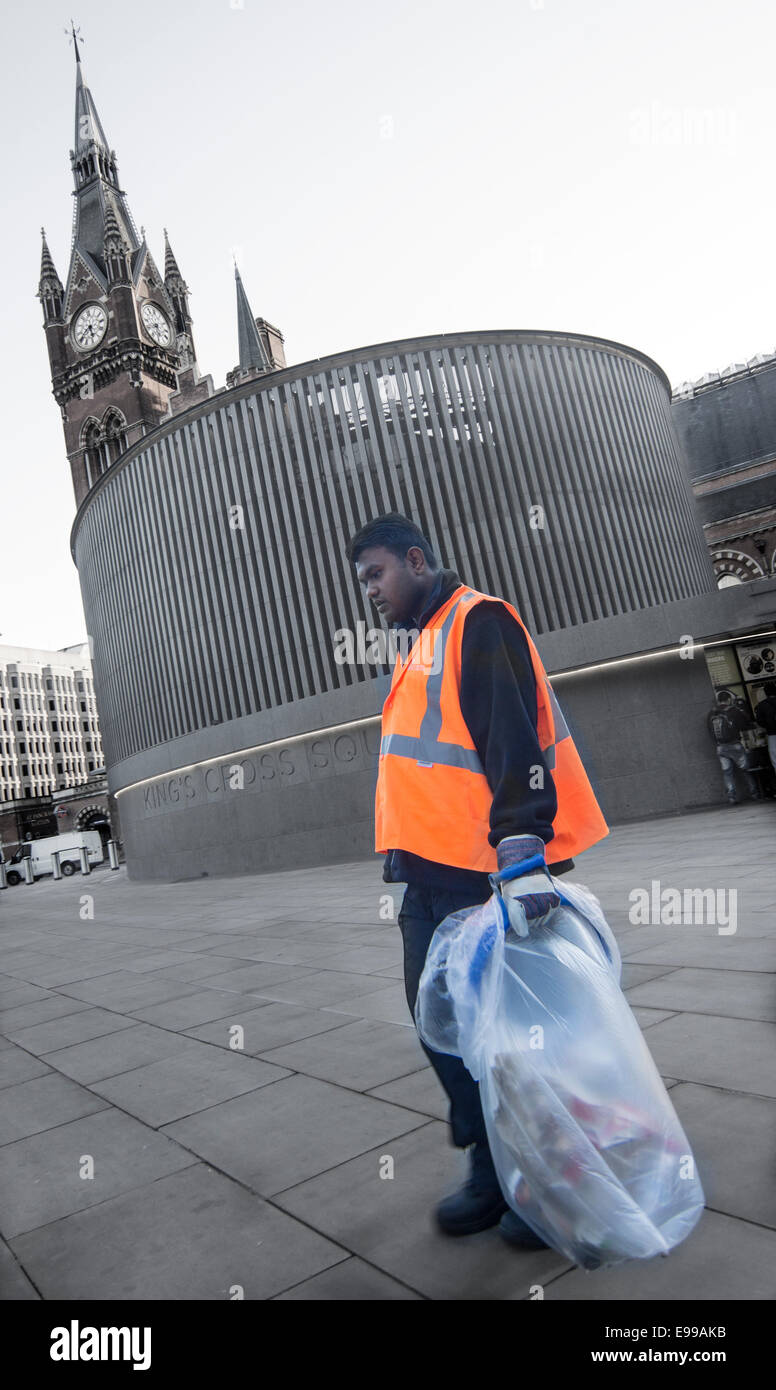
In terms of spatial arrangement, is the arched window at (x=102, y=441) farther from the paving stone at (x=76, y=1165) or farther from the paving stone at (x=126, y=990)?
the paving stone at (x=76, y=1165)

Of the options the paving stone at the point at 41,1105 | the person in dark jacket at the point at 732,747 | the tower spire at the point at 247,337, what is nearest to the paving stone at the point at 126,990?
the paving stone at the point at 41,1105

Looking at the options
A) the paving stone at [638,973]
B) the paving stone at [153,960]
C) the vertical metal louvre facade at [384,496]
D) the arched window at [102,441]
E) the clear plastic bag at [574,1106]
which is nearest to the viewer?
the clear plastic bag at [574,1106]

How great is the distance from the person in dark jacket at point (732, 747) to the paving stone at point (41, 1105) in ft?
37.7

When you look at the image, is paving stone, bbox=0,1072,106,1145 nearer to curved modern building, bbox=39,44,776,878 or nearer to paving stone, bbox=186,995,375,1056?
paving stone, bbox=186,995,375,1056

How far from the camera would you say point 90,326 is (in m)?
52.0

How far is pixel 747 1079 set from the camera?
126 inches

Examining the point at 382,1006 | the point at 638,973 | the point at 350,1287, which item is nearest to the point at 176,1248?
the point at 350,1287

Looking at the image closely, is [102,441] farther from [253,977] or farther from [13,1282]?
[13,1282]

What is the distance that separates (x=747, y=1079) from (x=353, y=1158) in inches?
57.3

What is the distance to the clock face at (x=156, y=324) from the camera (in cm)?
5169

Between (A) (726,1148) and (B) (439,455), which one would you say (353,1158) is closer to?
(A) (726,1148)

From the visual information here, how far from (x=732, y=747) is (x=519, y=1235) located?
12.4 m
